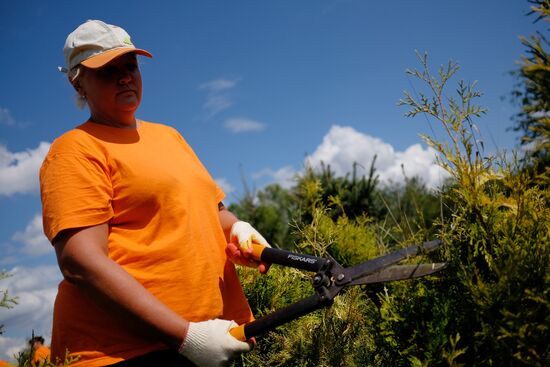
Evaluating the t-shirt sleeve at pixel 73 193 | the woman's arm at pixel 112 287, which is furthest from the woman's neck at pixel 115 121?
the woman's arm at pixel 112 287

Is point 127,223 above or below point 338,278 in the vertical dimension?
above

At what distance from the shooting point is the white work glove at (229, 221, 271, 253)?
2.82 metres

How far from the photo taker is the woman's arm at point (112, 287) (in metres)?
2.08

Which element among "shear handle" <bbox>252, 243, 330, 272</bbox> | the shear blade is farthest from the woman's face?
the shear blade

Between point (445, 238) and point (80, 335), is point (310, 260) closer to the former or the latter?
point (445, 238)

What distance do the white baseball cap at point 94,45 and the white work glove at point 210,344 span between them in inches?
55.8

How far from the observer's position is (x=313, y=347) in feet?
10.8

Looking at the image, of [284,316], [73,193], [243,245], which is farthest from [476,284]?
[73,193]

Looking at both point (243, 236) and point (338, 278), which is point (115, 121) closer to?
point (243, 236)

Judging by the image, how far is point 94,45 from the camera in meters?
2.54

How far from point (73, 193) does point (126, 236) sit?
33cm

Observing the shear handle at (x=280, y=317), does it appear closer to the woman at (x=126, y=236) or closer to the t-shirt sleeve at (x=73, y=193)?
the woman at (x=126, y=236)

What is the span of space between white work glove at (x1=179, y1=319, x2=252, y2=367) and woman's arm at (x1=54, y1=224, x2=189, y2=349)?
5 centimetres

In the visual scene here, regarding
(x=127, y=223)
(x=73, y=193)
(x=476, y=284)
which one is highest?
(x=73, y=193)
